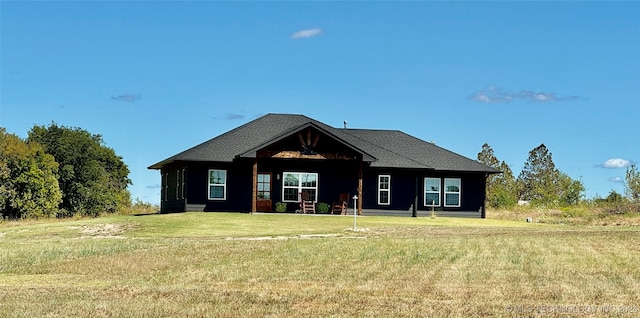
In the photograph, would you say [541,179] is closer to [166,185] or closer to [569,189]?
[569,189]

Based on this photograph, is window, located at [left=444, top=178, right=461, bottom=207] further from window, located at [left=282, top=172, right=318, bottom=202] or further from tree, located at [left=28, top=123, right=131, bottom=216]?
tree, located at [left=28, top=123, right=131, bottom=216]

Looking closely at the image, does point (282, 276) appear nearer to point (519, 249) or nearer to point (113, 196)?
point (519, 249)

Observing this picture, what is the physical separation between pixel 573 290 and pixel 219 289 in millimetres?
6071

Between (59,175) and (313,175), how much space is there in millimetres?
31148

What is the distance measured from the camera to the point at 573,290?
15680 millimetres

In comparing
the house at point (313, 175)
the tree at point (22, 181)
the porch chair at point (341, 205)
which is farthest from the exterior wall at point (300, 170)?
the tree at point (22, 181)

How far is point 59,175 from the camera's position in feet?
226

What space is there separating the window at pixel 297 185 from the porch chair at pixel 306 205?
418 mm

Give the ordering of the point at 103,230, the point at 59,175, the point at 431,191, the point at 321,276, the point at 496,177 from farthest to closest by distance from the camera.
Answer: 1. the point at 496,177
2. the point at 59,175
3. the point at 431,191
4. the point at 103,230
5. the point at 321,276

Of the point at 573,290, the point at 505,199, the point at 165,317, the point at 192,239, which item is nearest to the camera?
the point at 165,317

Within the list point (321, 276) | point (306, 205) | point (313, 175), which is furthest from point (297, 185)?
point (321, 276)

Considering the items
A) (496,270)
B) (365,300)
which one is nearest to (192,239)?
(496,270)

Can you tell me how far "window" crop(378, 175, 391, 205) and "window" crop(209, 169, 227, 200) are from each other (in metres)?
7.67

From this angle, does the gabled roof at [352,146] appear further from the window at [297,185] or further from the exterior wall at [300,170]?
the window at [297,185]
